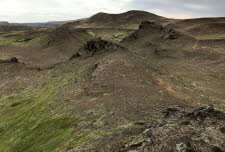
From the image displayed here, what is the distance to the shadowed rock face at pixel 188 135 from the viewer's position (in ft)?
54.9

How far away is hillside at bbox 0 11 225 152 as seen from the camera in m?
19.6

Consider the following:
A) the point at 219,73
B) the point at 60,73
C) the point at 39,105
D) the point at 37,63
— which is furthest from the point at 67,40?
the point at 39,105

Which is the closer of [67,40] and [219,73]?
[219,73]

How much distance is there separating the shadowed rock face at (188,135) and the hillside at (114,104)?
0.06 meters

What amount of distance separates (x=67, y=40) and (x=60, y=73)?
2265 inches

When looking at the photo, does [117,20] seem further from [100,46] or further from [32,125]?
[32,125]

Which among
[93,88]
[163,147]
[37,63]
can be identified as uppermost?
[163,147]

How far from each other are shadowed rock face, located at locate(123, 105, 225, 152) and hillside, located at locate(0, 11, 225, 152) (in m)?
0.06

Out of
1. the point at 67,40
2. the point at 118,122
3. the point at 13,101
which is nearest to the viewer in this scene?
the point at 118,122

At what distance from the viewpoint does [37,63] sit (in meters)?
83.9

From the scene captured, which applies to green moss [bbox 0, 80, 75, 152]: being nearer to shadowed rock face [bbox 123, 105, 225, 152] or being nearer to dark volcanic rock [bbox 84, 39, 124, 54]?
shadowed rock face [bbox 123, 105, 225, 152]

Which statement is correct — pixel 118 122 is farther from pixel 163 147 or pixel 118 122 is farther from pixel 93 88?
pixel 93 88

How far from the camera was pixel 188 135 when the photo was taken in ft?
58.9

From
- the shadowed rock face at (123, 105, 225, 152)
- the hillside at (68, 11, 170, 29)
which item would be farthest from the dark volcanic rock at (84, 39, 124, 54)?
the hillside at (68, 11, 170, 29)
